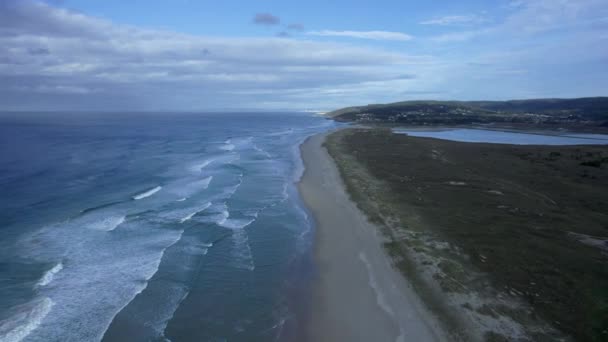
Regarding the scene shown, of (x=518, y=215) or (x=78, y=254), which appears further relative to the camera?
(x=518, y=215)

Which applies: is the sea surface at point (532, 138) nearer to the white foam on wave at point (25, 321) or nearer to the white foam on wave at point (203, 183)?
the white foam on wave at point (203, 183)

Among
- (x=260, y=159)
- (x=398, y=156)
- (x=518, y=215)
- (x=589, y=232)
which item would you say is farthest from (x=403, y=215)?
(x=260, y=159)

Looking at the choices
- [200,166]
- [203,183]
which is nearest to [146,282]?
[203,183]

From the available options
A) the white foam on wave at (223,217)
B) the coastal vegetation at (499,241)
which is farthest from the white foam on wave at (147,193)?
the coastal vegetation at (499,241)

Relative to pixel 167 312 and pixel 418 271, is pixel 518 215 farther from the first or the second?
pixel 167 312

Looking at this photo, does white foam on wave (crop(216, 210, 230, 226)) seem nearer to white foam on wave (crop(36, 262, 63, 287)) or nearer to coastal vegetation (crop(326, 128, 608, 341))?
white foam on wave (crop(36, 262, 63, 287))

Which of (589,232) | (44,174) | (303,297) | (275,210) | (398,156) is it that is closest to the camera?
(303,297)
